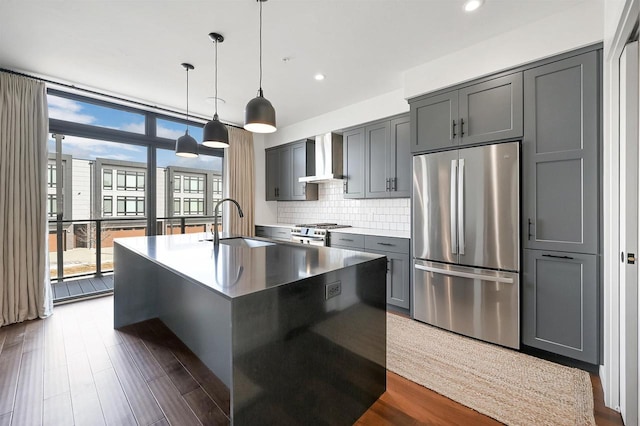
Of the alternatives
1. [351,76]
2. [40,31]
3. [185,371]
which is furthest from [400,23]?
[185,371]

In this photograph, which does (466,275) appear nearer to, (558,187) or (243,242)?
(558,187)

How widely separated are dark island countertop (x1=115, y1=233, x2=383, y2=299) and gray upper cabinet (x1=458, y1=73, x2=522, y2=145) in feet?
5.49

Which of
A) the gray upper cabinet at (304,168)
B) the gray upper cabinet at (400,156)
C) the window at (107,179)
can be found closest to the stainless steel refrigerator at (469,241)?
the gray upper cabinet at (400,156)

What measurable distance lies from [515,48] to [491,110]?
506mm

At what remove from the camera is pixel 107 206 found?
417 cm

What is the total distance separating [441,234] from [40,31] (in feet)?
13.1

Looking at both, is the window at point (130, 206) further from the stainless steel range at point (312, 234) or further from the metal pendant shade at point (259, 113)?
the metal pendant shade at point (259, 113)

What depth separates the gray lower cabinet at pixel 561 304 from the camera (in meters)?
2.12

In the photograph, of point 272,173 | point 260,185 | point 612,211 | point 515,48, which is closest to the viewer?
point 612,211

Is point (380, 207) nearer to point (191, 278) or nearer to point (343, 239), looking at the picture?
point (343, 239)

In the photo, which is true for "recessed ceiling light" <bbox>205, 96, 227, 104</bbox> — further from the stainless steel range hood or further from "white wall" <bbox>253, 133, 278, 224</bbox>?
the stainless steel range hood

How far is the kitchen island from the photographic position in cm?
113

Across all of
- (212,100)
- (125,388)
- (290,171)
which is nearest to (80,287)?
(125,388)

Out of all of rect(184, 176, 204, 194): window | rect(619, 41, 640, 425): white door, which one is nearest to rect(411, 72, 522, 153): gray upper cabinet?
rect(619, 41, 640, 425): white door
